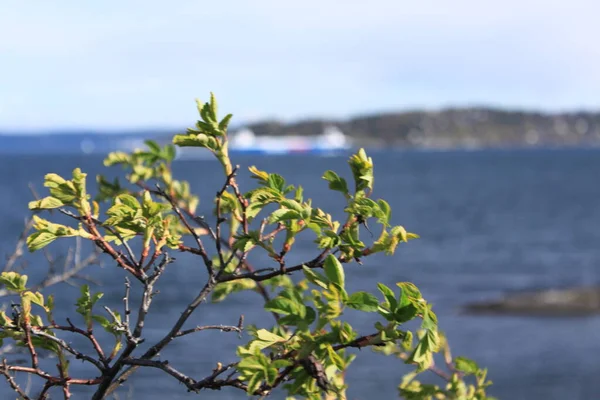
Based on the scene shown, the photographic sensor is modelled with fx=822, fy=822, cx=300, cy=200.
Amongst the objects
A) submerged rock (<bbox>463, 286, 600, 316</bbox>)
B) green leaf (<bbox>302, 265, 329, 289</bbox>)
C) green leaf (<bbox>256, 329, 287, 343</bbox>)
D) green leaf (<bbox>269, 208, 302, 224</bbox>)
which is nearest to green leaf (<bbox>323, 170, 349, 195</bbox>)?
green leaf (<bbox>269, 208, 302, 224</bbox>)

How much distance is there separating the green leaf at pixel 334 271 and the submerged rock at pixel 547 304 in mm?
26030

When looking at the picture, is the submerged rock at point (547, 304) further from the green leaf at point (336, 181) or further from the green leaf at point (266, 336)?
the green leaf at point (266, 336)

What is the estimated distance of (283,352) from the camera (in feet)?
5.89

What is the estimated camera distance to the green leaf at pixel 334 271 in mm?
1642

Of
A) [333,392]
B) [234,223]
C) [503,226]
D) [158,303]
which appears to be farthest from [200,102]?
[503,226]

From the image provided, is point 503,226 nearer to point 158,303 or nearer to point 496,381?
point 158,303

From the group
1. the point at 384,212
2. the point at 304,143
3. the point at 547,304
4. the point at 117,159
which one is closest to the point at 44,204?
the point at 384,212

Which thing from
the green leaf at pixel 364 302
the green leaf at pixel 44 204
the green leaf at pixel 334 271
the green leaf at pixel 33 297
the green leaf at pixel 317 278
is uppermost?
the green leaf at pixel 44 204

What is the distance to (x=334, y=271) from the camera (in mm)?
1647

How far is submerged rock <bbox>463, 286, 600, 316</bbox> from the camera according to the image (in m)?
26.9

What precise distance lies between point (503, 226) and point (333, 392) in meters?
61.8

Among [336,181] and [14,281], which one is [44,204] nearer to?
[14,281]

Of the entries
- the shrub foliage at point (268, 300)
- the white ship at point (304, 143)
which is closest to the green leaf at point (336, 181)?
the shrub foliage at point (268, 300)

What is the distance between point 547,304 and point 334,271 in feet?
91.4
